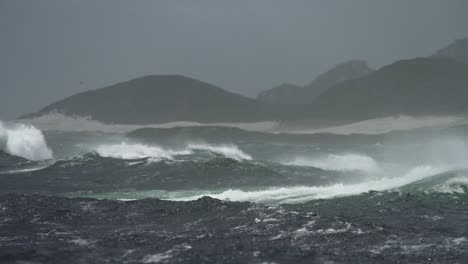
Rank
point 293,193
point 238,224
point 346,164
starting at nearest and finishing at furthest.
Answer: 1. point 238,224
2. point 293,193
3. point 346,164

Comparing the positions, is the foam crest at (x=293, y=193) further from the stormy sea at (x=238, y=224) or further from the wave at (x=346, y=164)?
the wave at (x=346, y=164)

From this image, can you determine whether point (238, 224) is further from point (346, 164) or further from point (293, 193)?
point (346, 164)

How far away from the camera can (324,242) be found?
53.1ft

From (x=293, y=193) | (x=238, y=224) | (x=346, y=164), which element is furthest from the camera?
(x=346, y=164)

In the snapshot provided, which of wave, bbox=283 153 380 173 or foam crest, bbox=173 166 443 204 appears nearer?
foam crest, bbox=173 166 443 204

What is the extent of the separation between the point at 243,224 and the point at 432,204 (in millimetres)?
10982

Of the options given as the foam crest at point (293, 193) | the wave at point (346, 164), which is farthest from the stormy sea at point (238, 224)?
the wave at point (346, 164)

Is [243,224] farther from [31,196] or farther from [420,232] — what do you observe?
[31,196]

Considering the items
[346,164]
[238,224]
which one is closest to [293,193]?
[238,224]

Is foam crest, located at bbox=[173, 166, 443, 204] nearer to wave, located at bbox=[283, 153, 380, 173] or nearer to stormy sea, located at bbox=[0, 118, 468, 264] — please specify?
stormy sea, located at bbox=[0, 118, 468, 264]

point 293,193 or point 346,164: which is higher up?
point 346,164

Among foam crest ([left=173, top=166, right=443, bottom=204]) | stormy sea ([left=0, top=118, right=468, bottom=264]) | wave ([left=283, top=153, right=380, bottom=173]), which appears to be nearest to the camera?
stormy sea ([left=0, top=118, right=468, bottom=264])

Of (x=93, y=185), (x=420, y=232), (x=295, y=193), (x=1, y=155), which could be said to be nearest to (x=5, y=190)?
(x=93, y=185)

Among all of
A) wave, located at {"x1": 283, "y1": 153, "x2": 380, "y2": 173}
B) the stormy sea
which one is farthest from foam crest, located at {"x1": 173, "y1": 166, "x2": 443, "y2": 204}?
wave, located at {"x1": 283, "y1": 153, "x2": 380, "y2": 173}
